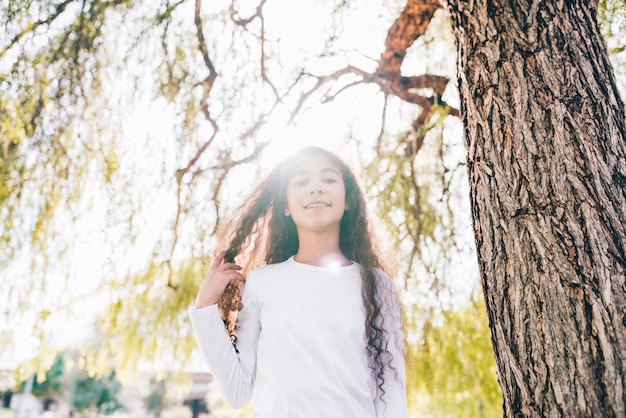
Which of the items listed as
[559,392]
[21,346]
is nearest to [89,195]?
[21,346]

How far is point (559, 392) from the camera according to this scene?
2.96ft

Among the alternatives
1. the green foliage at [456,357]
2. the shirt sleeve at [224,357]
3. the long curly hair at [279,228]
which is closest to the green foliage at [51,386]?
the green foliage at [456,357]

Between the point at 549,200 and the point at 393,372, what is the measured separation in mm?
551

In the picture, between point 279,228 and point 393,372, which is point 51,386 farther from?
point 393,372

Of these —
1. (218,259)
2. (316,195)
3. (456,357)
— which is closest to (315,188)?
(316,195)

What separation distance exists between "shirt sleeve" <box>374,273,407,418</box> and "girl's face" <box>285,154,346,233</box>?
250 millimetres

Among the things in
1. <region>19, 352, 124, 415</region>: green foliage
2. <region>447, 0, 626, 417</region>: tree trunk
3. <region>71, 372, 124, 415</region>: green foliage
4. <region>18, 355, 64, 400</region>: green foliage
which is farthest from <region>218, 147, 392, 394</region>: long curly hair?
<region>71, 372, 124, 415</region>: green foliage

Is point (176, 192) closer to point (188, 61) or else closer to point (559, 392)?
point (188, 61)

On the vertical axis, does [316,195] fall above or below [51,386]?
above

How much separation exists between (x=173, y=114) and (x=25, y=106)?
0.59m

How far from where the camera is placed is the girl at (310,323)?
120 cm

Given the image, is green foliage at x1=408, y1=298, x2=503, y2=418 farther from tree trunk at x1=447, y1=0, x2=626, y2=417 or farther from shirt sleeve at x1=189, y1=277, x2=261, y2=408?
tree trunk at x1=447, y1=0, x2=626, y2=417

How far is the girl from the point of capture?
120 centimetres

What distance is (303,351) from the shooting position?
48.4 inches
